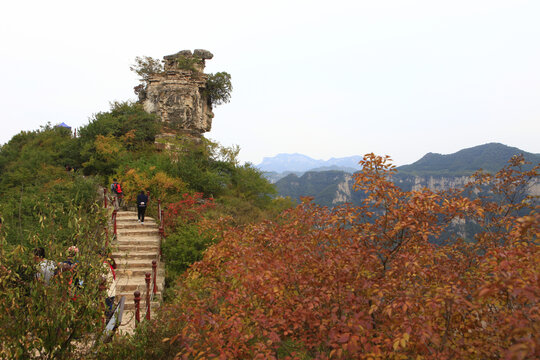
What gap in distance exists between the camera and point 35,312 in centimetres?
410

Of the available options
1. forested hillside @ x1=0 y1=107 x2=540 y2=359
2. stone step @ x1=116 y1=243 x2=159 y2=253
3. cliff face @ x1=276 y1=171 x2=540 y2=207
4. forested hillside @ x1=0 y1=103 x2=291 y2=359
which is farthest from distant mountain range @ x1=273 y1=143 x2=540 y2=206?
forested hillside @ x1=0 y1=107 x2=540 y2=359

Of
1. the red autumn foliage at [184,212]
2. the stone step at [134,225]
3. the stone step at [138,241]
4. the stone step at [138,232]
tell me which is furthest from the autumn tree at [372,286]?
the stone step at [134,225]

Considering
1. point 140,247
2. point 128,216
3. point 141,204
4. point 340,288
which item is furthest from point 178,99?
point 340,288

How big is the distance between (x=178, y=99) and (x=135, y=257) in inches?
746

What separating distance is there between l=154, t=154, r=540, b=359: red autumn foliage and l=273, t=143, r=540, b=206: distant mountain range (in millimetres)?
77595

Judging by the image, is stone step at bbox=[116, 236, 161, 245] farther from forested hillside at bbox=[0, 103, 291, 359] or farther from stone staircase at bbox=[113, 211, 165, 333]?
forested hillside at bbox=[0, 103, 291, 359]

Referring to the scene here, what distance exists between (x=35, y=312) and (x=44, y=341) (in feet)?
1.43

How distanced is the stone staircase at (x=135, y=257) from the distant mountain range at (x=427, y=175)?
70157mm

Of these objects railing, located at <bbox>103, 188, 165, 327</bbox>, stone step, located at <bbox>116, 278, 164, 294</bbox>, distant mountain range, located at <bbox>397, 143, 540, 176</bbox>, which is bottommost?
stone step, located at <bbox>116, 278, 164, 294</bbox>

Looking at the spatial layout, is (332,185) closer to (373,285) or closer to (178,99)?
(178,99)

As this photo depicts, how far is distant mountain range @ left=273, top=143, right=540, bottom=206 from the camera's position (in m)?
93.2

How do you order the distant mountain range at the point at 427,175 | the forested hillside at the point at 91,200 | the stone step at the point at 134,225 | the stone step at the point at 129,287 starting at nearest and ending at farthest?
the forested hillside at the point at 91,200, the stone step at the point at 129,287, the stone step at the point at 134,225, the distant mountain range at the point at 427,175

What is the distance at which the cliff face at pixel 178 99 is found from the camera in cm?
2728

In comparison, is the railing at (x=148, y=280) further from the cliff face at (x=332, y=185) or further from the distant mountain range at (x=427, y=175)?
the cliff face at (x=332, y=185)
